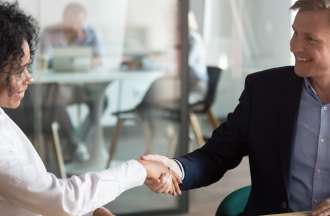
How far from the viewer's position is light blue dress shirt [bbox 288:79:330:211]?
6.24ft

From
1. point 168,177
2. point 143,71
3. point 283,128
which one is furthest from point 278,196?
point 143,71

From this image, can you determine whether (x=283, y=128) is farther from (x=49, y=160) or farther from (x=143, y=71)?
(x=49, y=160)

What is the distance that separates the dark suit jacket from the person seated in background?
1968mm

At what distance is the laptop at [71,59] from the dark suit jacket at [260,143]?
6.40 ft

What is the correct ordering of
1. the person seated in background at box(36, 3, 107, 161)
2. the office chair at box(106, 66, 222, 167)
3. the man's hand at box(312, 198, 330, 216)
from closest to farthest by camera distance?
the man's hand at box(312, 198, 330, 216) → the person seated in background at box(36, 3, 107, 161) → the office chair at box(106, 66, 222, 167)

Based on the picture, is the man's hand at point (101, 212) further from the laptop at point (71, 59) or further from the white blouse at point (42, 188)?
the laptop at point (71, 59)

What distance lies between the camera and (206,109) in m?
5.08

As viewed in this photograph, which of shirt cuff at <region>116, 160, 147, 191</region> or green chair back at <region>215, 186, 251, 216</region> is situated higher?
shirt cuff at <region>116, 160, 147, 191</region>

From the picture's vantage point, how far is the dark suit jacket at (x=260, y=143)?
1.94 m

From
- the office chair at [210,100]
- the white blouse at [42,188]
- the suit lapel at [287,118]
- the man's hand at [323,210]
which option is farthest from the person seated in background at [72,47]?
the man's hand at [323,210]

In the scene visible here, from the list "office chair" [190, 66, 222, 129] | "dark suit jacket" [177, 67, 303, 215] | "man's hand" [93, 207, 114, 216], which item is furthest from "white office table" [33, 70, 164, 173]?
"man's hand" [93, 207, 114, 216]

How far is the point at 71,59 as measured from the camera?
3.87 metres

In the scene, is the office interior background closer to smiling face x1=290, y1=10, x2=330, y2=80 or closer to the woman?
smiling face x1=290, y1=10, x2=330, y2=80

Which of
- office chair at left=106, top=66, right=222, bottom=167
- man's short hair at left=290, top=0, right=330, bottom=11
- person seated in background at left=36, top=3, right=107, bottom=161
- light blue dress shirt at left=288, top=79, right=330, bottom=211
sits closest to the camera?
man's short hair at left=290, top=0, right=330, bottom=11
